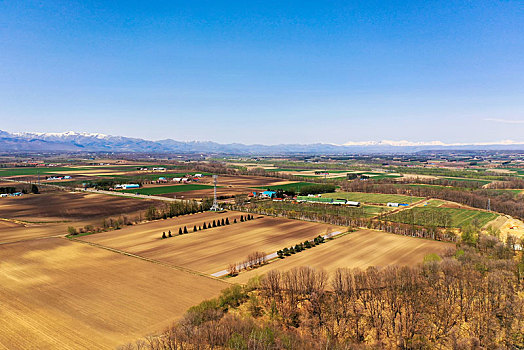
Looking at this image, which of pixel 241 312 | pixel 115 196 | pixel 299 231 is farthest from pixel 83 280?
pixel 115 196

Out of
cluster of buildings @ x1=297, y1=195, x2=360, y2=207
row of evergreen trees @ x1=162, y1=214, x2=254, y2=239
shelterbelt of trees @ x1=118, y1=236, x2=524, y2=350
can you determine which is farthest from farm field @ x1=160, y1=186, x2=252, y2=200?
shelterbelt of trees @ x1=118, y1=236, x2=524, y2=350

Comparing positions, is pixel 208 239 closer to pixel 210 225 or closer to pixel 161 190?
pixel 210 225

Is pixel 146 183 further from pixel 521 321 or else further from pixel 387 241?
pixel 521 321

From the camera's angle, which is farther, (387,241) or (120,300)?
(387,241)

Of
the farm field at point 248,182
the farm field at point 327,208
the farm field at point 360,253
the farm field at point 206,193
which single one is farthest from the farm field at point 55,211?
the farm field at point 248,182

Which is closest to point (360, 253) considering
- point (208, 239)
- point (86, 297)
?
point (208, 239)

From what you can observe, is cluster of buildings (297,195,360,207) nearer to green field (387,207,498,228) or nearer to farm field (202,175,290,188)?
green field (387,207,498,228)

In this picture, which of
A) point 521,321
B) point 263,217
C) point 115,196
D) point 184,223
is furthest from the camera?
point 115,196
